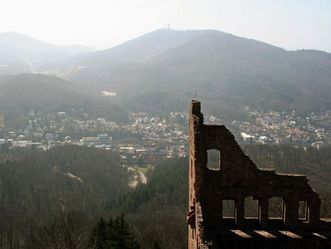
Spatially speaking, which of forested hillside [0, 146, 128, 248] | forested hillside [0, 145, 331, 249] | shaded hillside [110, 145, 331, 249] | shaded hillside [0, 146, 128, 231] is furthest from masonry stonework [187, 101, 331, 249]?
shaded hillside [0, 146, 128, 231]

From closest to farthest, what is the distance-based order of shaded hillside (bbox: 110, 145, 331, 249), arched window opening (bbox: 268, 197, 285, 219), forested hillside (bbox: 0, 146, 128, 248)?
arched window opening (bbox: 268, 197, 285, 219) < shaded hillside (bbox: 110, 145, 331, 249) < forested hillside (bbox: 0, 146, 128, 248)

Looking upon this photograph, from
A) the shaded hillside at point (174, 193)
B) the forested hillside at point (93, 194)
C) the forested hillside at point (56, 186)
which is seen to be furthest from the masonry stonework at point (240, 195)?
the forested hillside at point (56, 186)

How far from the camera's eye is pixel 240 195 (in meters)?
22.9

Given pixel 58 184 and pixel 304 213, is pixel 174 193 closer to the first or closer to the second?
pixel 58 184

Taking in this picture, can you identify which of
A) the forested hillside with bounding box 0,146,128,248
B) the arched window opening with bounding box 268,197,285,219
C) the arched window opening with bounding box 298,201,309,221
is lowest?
the forested hillside with bounding box 0,146,128,248

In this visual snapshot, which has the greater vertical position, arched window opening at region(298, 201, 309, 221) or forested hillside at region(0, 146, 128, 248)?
arched window opening at region(298, 201, 309, 221)

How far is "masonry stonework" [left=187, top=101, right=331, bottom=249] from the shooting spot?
72.7 feet

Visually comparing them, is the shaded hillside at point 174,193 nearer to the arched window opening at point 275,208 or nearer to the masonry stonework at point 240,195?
the arched window opening at point 275,208

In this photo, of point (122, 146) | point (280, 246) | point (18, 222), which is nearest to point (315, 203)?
point (280, 246)

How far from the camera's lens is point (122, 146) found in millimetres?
173500

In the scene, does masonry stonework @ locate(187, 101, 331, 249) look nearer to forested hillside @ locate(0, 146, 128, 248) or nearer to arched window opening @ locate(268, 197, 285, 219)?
arched window opening @ locate(268, 197, 285, 219)

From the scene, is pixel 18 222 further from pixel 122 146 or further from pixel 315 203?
pixel 122 146

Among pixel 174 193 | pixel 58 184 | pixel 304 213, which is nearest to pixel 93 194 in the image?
pixel 58 184

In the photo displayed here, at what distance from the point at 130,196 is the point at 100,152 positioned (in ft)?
136
